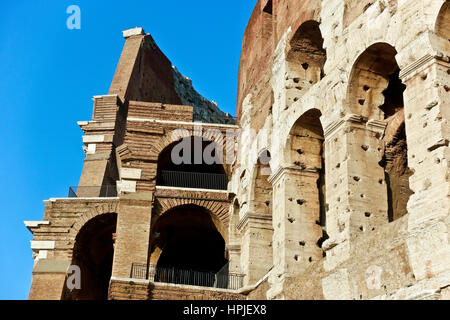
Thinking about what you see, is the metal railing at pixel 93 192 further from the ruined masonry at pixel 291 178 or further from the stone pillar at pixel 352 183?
the stone pillar at pixel 352 183

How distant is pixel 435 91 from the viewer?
11.1 meters

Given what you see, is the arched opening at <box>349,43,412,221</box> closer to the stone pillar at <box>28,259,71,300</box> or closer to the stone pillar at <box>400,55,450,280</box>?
the stone pillar at <box>400,55,450,280</box>

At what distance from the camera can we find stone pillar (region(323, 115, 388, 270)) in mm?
12789

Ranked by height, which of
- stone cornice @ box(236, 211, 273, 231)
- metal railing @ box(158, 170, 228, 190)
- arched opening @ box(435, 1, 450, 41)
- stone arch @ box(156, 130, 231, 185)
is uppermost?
stone arch @ box(156, 130, 231, 185)

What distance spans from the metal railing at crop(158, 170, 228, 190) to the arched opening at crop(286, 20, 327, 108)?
5.67 m

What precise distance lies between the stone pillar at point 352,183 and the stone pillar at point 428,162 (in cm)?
186

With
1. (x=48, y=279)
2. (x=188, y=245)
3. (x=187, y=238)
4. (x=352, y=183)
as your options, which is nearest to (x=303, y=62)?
(x=352, y=183)

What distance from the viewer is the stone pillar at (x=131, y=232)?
19.3m

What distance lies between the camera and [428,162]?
1091 centimetres

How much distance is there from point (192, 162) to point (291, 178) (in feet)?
26.0

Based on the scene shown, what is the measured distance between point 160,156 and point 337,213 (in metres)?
9.43

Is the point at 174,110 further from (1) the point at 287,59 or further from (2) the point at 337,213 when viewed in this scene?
(2) the point at 337,213

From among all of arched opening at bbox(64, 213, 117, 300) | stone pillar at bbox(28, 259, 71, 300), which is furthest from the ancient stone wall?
stone pillar at bbox(28, 259, 71, 300)
